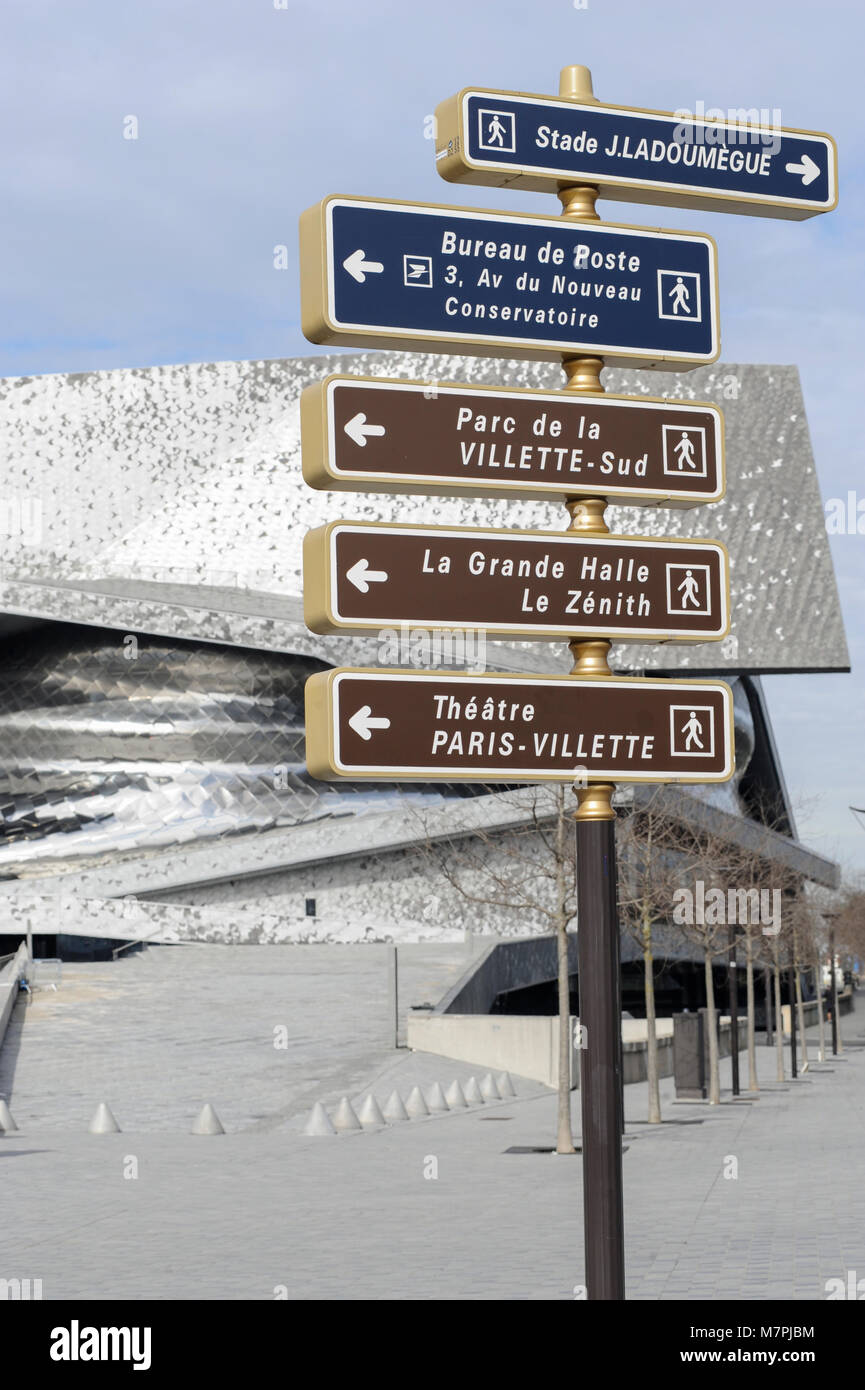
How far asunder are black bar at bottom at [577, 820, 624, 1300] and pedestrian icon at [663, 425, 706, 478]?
1.36 meters

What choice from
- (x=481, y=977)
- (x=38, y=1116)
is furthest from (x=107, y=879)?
(x=38, y=1116)

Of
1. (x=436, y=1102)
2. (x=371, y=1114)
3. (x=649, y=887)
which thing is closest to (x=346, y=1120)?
(x=371, y=1114)

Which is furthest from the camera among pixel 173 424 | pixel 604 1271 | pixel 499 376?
pixel 173 424

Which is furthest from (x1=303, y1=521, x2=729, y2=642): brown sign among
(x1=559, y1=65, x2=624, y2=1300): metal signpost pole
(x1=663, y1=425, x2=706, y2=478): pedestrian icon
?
(x1=663, y1=425, x2=706, y2=478): pedestrian icon

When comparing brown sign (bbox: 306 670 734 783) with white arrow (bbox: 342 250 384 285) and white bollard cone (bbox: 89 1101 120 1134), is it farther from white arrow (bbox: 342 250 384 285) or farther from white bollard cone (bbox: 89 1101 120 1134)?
white bollard cone (bbox: 89 1101 120 1134)

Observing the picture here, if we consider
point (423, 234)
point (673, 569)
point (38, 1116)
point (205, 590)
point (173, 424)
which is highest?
point (173, 424)

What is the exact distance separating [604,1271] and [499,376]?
46248 millimetres

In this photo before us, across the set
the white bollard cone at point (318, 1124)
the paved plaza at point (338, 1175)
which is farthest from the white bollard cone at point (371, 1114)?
the white bollard cone at point (318, 1124)

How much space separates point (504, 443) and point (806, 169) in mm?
1662

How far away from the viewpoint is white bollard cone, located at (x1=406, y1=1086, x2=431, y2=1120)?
2108cm

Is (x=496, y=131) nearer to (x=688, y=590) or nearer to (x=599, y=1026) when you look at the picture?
(x=688, y=590)

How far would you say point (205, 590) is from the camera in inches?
2024
